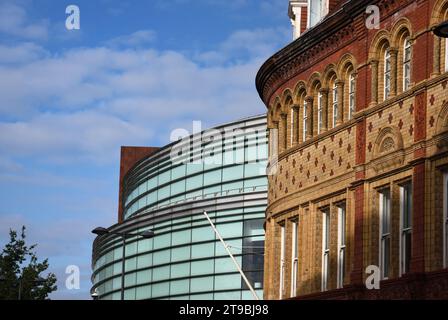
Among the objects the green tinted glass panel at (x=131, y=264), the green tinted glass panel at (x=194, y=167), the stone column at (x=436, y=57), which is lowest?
the stone column at (x=436, y=57)

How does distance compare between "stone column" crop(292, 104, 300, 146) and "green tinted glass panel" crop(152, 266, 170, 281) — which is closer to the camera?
"stone column" crop(292, 104, 300, 146)

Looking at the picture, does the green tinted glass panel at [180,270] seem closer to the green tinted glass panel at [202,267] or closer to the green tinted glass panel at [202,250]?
the green tinted glass panel at [202,267]

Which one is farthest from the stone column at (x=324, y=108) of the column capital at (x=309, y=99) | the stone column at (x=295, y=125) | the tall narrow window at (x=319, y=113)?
the stone column at (x=295, y=125)

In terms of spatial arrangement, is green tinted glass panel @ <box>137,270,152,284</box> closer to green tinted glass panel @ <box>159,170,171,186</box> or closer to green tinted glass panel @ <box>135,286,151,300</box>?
green tinted glass panel @ <box>135,286,151,300</box>

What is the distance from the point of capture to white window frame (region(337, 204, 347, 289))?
38719 mm

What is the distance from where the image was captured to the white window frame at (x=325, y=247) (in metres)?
40.0

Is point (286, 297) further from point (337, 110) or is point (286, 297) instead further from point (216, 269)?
point (216, 269)

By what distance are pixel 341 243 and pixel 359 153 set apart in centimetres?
322

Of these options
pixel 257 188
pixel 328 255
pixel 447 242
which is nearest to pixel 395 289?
pixel 447 242

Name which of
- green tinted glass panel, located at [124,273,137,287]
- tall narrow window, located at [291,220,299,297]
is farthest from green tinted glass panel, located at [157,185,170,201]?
tall narrow window, located at [291,220,299,297]

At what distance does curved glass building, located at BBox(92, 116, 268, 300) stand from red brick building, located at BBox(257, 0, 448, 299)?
1751 inches

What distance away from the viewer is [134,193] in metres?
116

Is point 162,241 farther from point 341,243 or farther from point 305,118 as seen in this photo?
point 341,243

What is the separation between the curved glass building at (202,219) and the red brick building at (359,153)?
1751 inches
